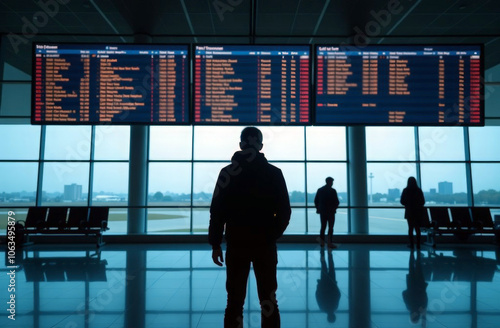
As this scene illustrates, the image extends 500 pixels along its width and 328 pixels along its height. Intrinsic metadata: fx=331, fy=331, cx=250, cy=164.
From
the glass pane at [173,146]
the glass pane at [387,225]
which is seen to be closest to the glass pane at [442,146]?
the glass pane at [387,225]

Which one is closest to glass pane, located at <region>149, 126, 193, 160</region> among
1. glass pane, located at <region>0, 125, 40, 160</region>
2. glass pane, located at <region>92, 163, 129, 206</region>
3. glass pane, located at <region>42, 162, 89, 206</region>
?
glass pane, located at <region>92, 163, 129, 206</region>

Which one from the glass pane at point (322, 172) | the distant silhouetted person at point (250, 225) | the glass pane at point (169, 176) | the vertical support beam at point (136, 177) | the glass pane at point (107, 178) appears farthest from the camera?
the glass pane at point (322, 172)

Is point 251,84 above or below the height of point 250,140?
above

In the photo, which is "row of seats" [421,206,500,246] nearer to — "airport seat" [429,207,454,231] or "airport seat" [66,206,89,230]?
"airport seat" [429,207,454,231]

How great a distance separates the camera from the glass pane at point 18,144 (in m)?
10.0

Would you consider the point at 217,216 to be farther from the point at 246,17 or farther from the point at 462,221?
the point at 462,221

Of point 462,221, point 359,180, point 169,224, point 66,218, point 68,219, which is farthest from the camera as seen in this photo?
point 169,224

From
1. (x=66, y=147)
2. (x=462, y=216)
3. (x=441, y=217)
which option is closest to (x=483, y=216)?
(x=462, y=216)

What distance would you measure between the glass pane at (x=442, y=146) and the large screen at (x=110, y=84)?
28.2 feet

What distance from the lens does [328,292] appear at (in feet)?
13.6

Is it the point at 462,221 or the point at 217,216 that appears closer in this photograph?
the point at 217,216

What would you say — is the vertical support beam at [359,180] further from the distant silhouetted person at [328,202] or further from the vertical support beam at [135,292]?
the vertical support beam at [135,292]

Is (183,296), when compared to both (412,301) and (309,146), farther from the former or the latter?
(309,146)

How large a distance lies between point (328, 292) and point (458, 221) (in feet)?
20.4
